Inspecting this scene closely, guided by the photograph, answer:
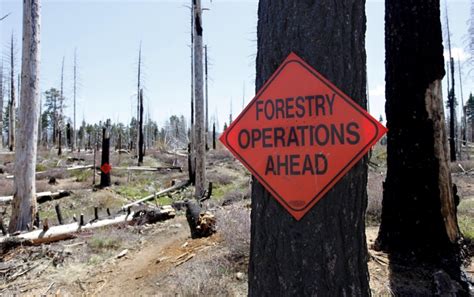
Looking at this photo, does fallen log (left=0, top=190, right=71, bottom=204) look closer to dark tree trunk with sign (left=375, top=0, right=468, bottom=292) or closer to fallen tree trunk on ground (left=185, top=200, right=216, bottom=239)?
fallen tree trunk on ground (left=185, top=200, right=216, bottom=239)

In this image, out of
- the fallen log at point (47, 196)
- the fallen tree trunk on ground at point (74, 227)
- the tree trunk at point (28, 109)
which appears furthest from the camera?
the fallen log at point (47, 196)

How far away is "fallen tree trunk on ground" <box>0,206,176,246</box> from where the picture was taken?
6415 millimetres

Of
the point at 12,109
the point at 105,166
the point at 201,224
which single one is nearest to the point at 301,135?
the point at 201,224

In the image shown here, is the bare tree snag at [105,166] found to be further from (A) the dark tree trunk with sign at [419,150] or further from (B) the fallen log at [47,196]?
(A) the dark tree trunk with sign at [419,150]

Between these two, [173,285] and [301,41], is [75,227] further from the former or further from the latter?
[301,41]

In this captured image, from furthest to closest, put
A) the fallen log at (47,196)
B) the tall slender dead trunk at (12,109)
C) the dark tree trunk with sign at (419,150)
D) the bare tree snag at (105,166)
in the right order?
the tall slender dead trunk at (12,109) < the bare tree snag at (105,166) < the fallen log at (47,196) < the dark tree trunk with sign at (419,150)

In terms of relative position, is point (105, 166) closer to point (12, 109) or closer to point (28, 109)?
point (28, 109)

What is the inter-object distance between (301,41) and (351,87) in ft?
1.09

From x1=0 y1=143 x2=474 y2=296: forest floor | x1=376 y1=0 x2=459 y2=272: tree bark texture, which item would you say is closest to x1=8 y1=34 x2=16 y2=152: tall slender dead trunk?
x1=0 y1=143 x2=474 y2=296: forest floor

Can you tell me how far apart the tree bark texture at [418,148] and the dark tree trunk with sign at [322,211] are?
123 inches

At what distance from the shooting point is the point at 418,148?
14.4 feet

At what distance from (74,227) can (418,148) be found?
6918 mm

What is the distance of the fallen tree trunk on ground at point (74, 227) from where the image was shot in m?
6.42

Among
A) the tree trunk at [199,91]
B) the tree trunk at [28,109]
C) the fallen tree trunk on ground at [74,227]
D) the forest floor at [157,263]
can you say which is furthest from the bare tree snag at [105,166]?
the forest floor at [157,263]
